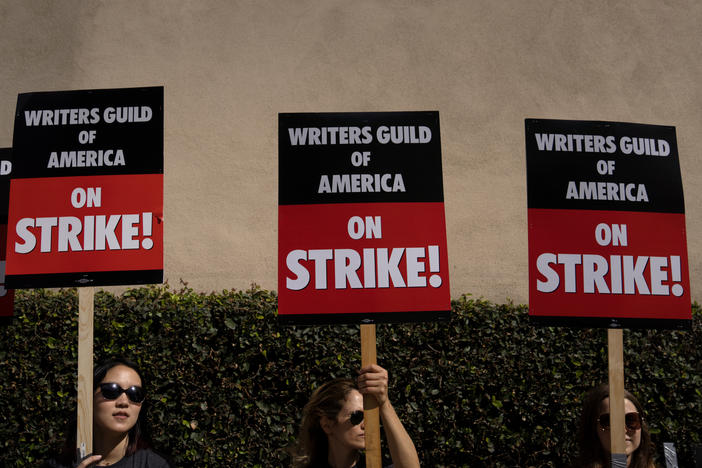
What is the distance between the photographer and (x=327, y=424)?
12.8 feet

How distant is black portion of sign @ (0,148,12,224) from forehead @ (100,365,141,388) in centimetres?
149

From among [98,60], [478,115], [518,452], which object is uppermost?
[98,60]

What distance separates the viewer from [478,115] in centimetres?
784

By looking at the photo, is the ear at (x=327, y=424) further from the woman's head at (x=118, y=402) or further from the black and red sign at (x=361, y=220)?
the woman's head at (x=118, y=402)

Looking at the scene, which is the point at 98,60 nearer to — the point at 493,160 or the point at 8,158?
the point at 8,158

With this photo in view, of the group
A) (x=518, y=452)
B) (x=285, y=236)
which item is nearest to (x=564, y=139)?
(x=285, y=236)

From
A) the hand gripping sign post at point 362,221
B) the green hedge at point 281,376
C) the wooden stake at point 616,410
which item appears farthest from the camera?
the green hedge at point 281,376

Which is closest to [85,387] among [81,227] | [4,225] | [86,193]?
[81,227]

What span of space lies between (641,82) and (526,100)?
48.0 inches

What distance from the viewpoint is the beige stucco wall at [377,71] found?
7.66 metres

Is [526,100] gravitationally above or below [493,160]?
above

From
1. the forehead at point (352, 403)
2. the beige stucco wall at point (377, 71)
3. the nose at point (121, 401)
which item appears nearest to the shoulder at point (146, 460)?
the nose at point (121, 401)

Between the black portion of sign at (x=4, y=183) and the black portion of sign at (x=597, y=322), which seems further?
the black portion of sign at (x=4, y=183)

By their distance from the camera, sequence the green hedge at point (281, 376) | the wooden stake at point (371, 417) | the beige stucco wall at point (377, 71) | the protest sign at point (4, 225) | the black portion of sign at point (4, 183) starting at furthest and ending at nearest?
1. the beige stucco wall at point (377, 71)
2. the green hedge at point (281, 376)
3. the black portion of sign at point (4, 183)
4. the protest sign at point (4, 225)
5. the wooden stake at point (371, 417)
